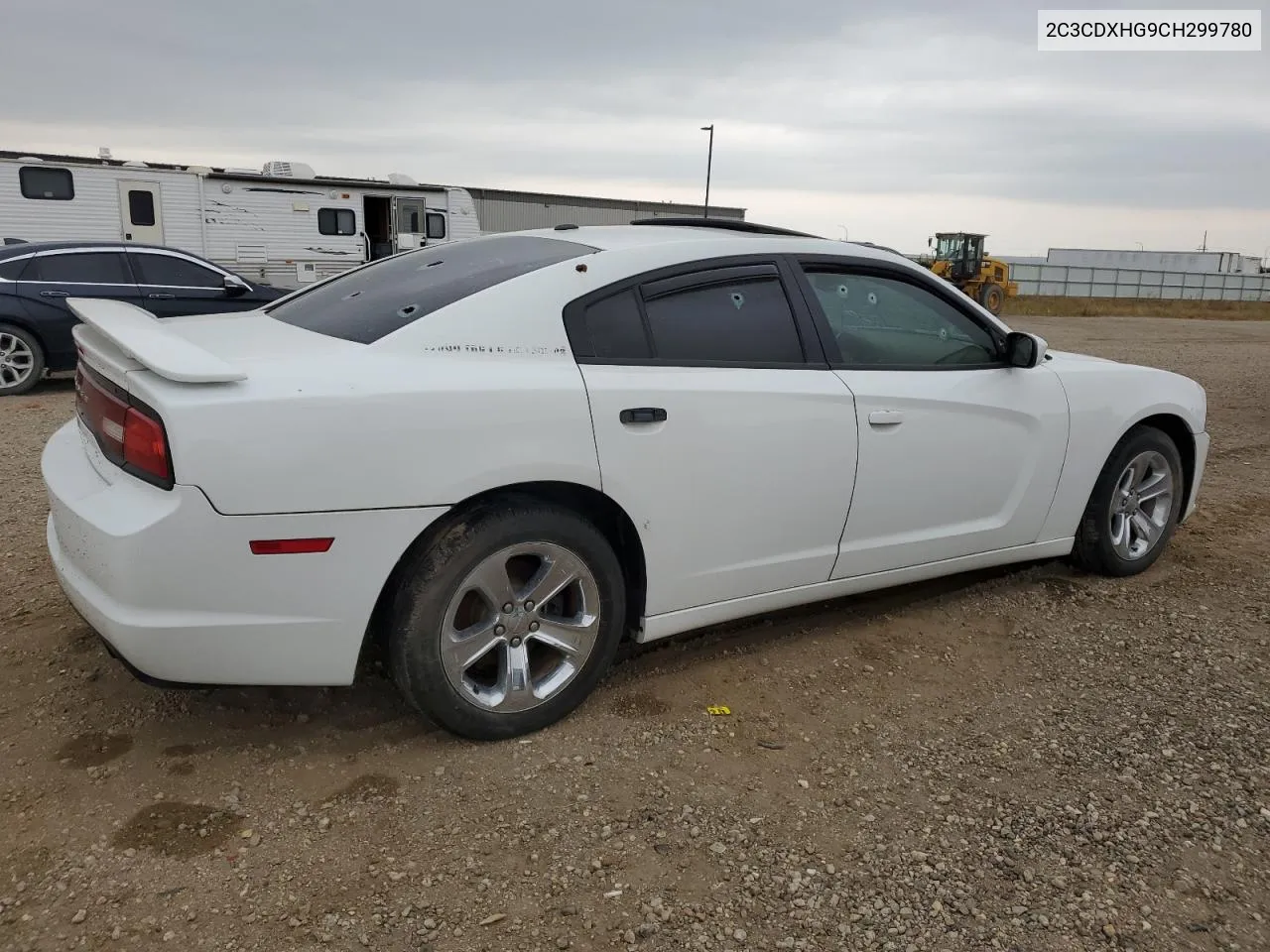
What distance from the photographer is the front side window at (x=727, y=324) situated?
3.12m

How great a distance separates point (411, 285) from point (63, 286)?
7.58 metres

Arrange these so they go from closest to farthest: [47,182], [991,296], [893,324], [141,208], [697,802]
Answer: [697,802]
[893,324]
[47,182]
[141,208]
[991,296]

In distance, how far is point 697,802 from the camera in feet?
8.82

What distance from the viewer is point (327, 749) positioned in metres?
2.88

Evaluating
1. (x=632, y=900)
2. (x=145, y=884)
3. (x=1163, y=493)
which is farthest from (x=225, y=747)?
(x=1163, y=493)

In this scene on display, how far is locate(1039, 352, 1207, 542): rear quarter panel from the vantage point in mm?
4094

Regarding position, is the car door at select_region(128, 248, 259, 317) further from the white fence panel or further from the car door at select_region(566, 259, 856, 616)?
the white fence panel

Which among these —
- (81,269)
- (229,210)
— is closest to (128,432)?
(81,269)

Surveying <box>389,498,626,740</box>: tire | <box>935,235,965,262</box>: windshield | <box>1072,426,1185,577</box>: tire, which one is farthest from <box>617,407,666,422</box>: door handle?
<box>935,235,965,262</box>: windshield

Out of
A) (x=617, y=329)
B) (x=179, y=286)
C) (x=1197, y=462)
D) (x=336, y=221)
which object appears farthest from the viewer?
(x=336, y=221)

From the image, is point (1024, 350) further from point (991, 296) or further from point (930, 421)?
point (991, 296)

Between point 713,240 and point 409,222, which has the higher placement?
point 409,222

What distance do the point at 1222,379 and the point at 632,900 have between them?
1296 cm

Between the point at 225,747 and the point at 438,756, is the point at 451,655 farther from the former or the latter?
the point at 225,747
